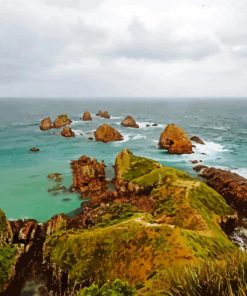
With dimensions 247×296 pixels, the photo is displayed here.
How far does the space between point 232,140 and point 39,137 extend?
59791 millimetres

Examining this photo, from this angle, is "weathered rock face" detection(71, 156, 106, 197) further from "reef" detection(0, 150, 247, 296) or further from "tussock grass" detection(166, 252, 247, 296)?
"tussock grass" detection(166, 252, 247, 296)

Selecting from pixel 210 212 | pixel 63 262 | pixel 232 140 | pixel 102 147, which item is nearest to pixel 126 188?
pixel 210 212

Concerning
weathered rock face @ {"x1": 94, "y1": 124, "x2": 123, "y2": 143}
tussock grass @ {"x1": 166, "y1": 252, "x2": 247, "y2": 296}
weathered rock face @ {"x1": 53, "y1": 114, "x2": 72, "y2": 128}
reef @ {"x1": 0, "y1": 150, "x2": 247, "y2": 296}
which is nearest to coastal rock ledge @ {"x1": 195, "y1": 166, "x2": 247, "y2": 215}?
reef @ {"x1": 0, "y1": 150, "x2": 247, "y2": 296}

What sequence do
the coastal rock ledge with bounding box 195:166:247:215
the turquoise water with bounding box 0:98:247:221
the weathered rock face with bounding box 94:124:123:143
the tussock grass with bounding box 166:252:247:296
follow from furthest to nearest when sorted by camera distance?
the weathered rock face with bounding box 94:124:123:143, the turquoise water with bounding box 0:98:247:221, the coastal rock ledge with bounding box 195:166:247:215, the tussock grass with bounding box 166:252:247:296

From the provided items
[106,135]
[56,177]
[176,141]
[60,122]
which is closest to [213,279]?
[56,177]

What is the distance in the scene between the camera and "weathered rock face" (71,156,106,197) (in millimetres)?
53062

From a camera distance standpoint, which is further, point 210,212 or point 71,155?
point 71,155

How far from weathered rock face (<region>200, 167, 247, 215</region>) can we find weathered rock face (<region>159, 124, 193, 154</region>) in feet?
62.4

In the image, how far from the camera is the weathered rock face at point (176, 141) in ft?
264

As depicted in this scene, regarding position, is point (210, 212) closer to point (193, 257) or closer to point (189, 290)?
point (193, 257)

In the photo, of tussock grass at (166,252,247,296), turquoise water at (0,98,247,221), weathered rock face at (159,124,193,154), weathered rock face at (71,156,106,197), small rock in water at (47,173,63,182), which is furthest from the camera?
weathered rock face at (159,124,193,154)

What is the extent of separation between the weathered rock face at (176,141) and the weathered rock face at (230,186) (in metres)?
19.0

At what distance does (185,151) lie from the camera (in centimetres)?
8019

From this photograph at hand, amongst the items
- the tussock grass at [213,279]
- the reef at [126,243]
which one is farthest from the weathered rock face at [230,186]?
the tussock grass at [213,279]
